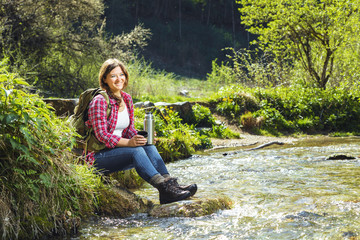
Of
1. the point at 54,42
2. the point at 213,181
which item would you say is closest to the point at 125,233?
the point at 213,181

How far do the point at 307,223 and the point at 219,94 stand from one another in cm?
988

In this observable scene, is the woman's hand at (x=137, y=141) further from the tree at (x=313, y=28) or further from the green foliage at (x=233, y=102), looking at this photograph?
the tree at (x=313, y=28)

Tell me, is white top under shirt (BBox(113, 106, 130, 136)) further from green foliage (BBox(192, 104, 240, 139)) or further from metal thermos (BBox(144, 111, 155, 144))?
green foliage (BBox(192, 104, 240, 139))

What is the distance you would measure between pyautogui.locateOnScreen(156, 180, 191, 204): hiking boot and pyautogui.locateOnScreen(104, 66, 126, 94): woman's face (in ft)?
3.69

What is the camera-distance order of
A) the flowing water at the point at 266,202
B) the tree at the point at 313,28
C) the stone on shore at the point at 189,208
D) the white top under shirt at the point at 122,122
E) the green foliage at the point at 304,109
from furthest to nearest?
1. the tree at the point at 313,28
2. the green foliage at the point at 304,109
3. the white top under shirt at the point at 122,122
4. the stone on shore at the point at 189,208
5. the flowing water at the point at 266,202

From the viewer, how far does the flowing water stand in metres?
3.54

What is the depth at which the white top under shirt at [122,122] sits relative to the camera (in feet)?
14.9

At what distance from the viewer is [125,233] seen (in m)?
3.59

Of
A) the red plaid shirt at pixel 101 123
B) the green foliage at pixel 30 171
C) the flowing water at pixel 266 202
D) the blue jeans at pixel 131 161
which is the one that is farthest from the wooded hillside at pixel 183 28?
the green foliage at pixel 30 171

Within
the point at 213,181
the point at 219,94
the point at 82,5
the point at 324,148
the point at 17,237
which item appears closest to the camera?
the point at 17,237

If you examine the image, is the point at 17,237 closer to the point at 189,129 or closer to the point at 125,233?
the point at 125,233

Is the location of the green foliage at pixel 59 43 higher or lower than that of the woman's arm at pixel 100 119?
higher

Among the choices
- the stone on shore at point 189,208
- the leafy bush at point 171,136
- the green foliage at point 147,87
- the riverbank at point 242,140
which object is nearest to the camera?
the stone on shore at point 189,208

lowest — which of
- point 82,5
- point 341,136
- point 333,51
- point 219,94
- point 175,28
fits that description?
point 341,136
